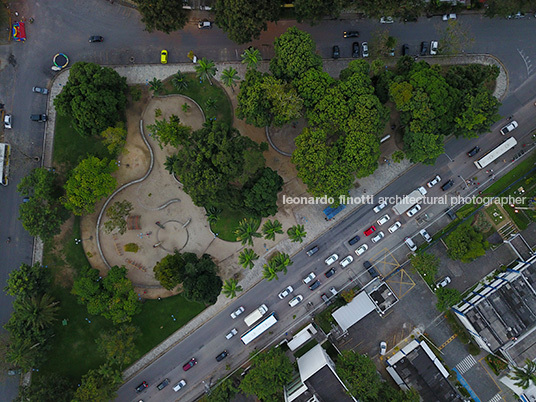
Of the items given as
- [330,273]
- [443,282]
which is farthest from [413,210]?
[330,273]

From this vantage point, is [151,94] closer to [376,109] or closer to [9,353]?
[376,109]

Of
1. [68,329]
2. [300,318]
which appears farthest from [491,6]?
[68,329]

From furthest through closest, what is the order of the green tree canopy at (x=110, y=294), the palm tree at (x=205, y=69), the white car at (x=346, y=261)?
1. the white car at (x=346, y=261)
2. the palm tree at (x=205, y=69)
3. the green tree canopy at (x=110, y=294)

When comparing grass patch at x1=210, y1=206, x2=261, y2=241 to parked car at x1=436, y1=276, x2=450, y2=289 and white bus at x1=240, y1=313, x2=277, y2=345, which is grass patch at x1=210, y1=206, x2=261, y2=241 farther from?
parked car at x1=436, y1=276, x2=450, y2=289

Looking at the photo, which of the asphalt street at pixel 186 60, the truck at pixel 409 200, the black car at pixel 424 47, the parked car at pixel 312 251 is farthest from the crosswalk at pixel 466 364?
the black car at pixel 424 47

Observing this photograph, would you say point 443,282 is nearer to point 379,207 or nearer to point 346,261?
point 379,207

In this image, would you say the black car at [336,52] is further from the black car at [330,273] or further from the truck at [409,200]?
Answer: the black car at [330,273]

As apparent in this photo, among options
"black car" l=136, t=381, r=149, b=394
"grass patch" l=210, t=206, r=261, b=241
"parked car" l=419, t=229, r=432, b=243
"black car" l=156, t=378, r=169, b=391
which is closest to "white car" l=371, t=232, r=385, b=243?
"parked car" l=419, t=229, r=432, b=243
